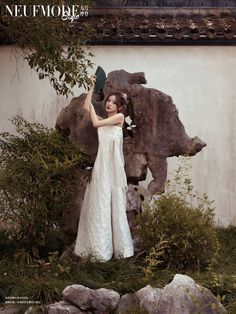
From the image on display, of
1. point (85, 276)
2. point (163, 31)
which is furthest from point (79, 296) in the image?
point (163, 31)

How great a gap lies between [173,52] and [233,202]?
2.29 metres

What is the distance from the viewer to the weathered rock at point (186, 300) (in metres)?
4.41

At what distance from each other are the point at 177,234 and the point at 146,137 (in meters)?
1.15

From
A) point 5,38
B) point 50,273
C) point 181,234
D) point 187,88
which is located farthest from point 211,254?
point 5,38

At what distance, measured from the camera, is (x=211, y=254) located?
581cm

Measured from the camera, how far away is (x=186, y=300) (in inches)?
175

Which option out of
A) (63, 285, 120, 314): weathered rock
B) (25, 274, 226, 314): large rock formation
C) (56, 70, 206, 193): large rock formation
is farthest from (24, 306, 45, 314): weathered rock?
(56, 70, 206, 193): large rock formation

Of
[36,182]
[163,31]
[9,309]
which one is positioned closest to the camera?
[9,309]

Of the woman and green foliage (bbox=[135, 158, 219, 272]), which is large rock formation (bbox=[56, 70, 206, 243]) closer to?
the woman

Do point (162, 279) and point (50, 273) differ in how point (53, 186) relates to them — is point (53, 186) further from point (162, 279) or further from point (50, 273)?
point (162, 279)

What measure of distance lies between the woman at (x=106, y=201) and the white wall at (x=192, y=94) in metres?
2.34

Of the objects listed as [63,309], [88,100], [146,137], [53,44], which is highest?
[53,44]

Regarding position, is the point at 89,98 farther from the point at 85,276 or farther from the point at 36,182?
the point at 85,276

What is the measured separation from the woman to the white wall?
2.34 m
